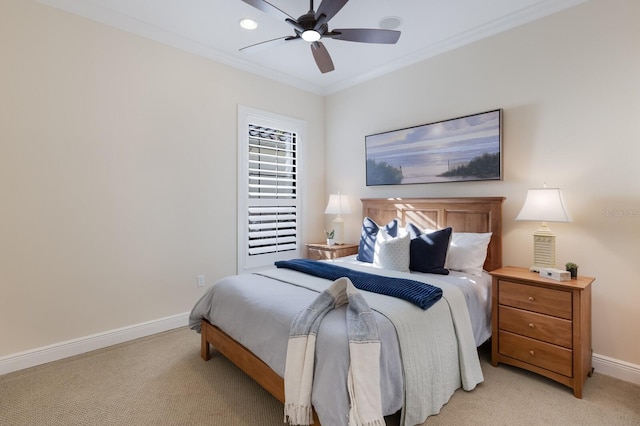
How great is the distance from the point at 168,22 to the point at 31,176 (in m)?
1.87

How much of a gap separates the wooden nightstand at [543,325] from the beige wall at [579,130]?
0.30m

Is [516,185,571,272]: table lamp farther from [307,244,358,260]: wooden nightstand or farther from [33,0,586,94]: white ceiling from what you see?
[307,244,358,260]: wooden nightstand

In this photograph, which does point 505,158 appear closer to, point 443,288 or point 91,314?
point 443,288

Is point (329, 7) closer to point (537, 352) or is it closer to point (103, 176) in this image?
point (103, 176)

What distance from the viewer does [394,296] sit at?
2117 millimetres

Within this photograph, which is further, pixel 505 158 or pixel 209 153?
pixel 209 153

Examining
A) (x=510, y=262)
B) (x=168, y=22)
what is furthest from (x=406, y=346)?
(x=168, y=22)

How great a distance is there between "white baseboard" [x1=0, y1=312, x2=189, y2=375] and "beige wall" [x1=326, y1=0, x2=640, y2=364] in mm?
3379

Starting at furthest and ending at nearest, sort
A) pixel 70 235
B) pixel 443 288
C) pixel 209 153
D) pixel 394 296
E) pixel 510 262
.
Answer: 1. pixel 209 153
2. pixel 510 262
3. pixel 70 235
4. pixel 443 288
5. pixel 394 296

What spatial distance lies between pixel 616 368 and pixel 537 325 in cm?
77

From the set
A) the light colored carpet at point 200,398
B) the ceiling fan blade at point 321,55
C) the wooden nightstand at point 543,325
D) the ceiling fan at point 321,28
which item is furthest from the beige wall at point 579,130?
the ceiling fan blade at point 321,55

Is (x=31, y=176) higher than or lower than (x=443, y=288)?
higher

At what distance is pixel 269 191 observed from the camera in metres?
4.27

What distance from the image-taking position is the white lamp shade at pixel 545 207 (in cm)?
245
